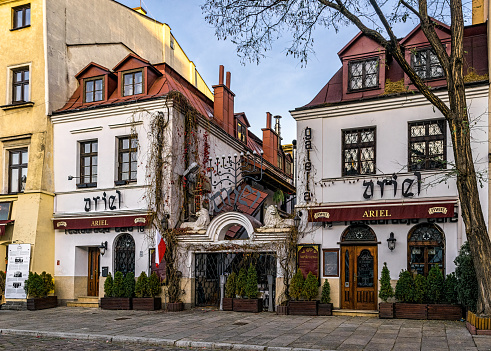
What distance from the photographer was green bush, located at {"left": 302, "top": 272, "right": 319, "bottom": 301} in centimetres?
1595

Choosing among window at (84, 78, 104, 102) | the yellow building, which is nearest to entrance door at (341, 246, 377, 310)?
the yellow building

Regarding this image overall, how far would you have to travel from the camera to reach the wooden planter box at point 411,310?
1446cm

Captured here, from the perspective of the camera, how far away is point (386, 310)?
48.8 ft

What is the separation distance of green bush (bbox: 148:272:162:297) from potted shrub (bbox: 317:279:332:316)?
5640 millimetres

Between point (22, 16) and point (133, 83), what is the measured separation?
18.0 feet

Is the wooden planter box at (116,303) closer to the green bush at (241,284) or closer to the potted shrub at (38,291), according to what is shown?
the potted shrub at (38,291)

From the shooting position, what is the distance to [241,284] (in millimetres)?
16938

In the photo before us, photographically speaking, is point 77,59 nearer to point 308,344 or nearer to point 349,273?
point 349,273

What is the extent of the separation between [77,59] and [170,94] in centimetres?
551

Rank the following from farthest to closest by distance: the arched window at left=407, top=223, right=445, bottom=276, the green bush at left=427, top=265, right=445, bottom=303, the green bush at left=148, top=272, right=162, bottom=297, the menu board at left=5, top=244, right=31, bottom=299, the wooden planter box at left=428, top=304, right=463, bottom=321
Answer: the menu board at left=5, top=244, right=31, bottom=299 → the green bush at left=148, top=272, right=162, bottom=297 → the arched window at left=407, top=223, right=445, bottom=276 → the green bush at left=427, top=265, right=445, bottom=303 → the wooden planter box at left=428, top=304, right=463, bottom=321

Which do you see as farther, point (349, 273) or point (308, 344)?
point (349, 273)

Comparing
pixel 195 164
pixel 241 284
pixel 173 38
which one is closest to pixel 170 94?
pixel 195 164

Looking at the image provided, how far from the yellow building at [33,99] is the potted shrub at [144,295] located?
4.38 m

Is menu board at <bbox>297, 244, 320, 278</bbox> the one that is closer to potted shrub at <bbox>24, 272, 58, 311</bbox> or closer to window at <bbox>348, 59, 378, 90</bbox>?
window at <bbox>348, 59, 378, 90</bbox>
